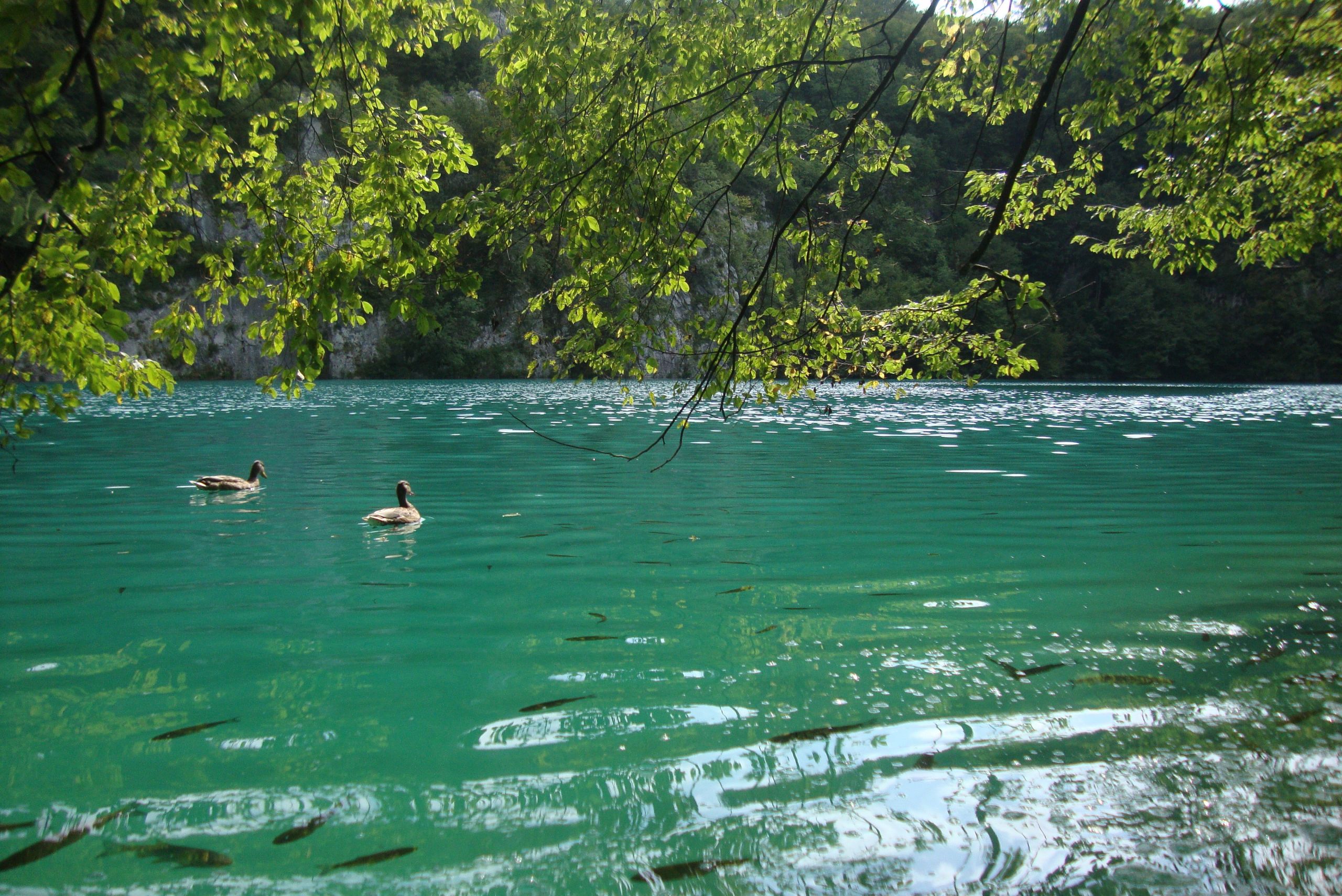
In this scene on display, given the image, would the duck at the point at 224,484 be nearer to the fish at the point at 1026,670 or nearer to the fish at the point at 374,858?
the fish at the point at 374,858

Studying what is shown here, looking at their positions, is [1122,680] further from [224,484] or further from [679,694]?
[224,484]

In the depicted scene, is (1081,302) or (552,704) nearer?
(552,704)

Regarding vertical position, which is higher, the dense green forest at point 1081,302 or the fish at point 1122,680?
the dense green forest at point 1081,302

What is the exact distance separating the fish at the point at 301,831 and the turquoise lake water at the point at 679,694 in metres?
0.03

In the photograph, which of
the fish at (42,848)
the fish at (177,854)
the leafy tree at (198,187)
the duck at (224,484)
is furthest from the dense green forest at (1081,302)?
the fish at (177,854)

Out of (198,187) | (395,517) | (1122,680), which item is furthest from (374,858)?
(395,517)

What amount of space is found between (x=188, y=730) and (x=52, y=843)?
1018mm

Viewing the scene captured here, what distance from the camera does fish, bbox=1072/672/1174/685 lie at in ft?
15.8

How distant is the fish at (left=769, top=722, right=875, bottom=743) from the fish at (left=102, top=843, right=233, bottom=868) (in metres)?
2.43

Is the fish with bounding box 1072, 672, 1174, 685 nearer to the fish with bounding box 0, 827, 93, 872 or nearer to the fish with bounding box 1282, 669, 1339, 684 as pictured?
the fish with bounding box 1282, 669, 1339, 684

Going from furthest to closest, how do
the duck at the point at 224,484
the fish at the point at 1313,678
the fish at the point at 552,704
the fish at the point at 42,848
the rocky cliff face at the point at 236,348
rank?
the rocky cliff face at the point at 236,348, the duck at the point at 224,484, the fish at the point at 1313,678, the fish at the point at 552,704, the fish at the point at 42,848

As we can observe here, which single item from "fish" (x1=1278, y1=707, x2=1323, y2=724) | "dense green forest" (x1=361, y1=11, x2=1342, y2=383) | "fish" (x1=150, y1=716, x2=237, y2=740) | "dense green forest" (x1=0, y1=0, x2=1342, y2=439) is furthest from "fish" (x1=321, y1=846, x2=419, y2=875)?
"dense green forest" (x1=361, y1=11, x2=1342, y2=383)

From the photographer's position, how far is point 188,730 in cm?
425

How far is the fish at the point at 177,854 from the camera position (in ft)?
10.3
